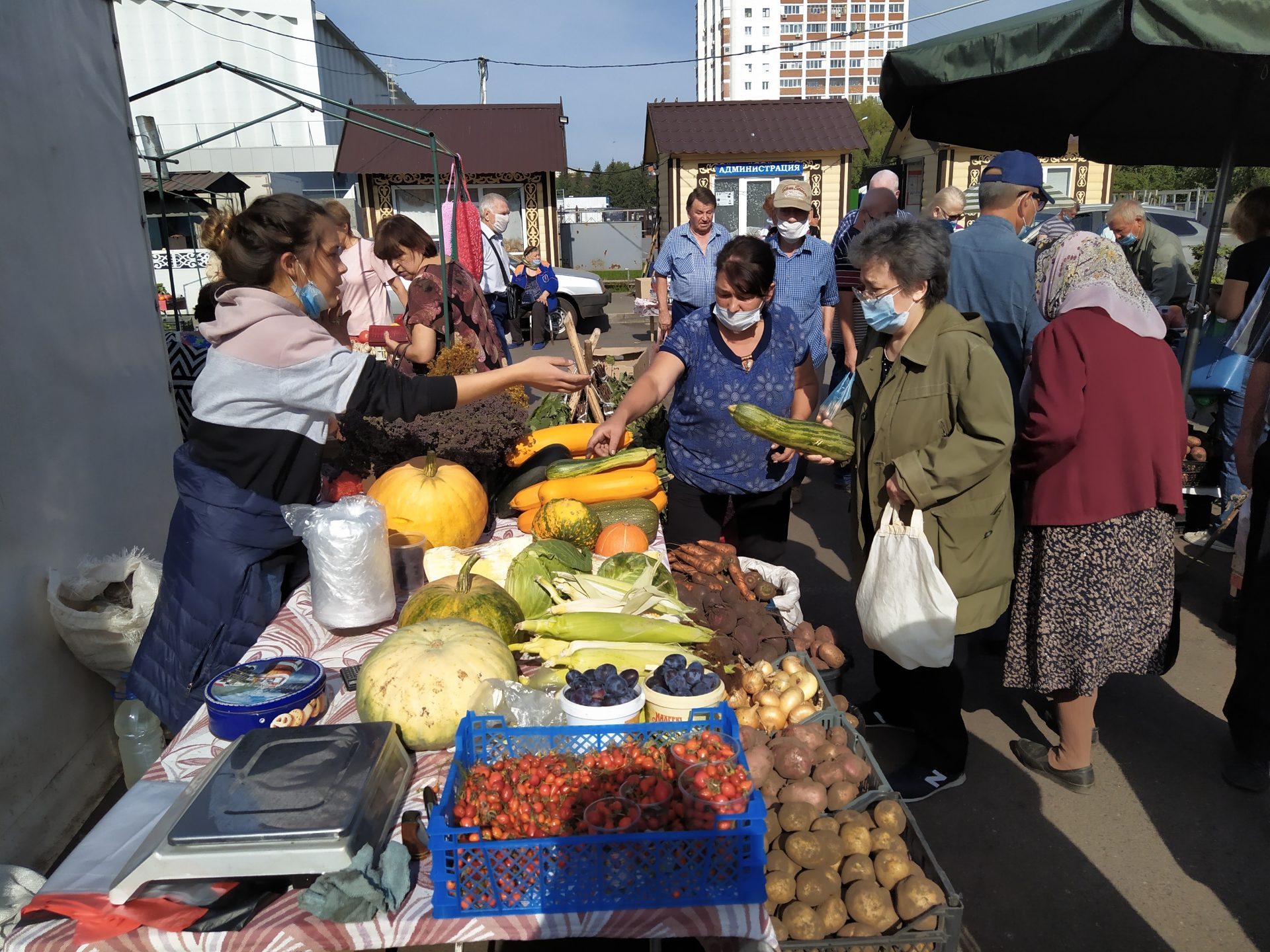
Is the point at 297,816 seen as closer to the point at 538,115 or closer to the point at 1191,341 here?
the point at 1191,341

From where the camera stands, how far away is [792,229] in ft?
20.1

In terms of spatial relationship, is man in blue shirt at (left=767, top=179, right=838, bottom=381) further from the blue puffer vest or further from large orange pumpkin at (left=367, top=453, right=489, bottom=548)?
the blue puffer vest

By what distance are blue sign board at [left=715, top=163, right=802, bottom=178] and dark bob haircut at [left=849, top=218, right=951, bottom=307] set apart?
1934 cm

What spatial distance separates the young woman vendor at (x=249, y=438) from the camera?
240 cm

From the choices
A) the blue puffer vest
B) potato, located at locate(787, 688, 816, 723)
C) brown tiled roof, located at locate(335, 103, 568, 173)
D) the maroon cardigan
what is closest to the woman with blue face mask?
the maroon cardigan

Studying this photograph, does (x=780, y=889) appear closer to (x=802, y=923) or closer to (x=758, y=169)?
(x=802, y=923)

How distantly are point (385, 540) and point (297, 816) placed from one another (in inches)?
42.0

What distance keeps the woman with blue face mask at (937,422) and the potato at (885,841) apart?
1108mm

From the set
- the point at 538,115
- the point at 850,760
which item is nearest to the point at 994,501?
the point at 850,760

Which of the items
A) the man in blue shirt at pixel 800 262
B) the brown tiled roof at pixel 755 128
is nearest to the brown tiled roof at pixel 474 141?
the brown tiled roof at pixel 755 128

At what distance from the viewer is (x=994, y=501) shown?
9.95ft

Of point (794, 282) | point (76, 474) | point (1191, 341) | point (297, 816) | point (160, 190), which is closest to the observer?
point (297, 816)

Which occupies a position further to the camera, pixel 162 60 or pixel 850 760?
pixel 162 60

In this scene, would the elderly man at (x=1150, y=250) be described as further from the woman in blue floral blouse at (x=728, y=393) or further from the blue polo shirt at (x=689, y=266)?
the woman in blue floral blouse at (x=728, y=393)
